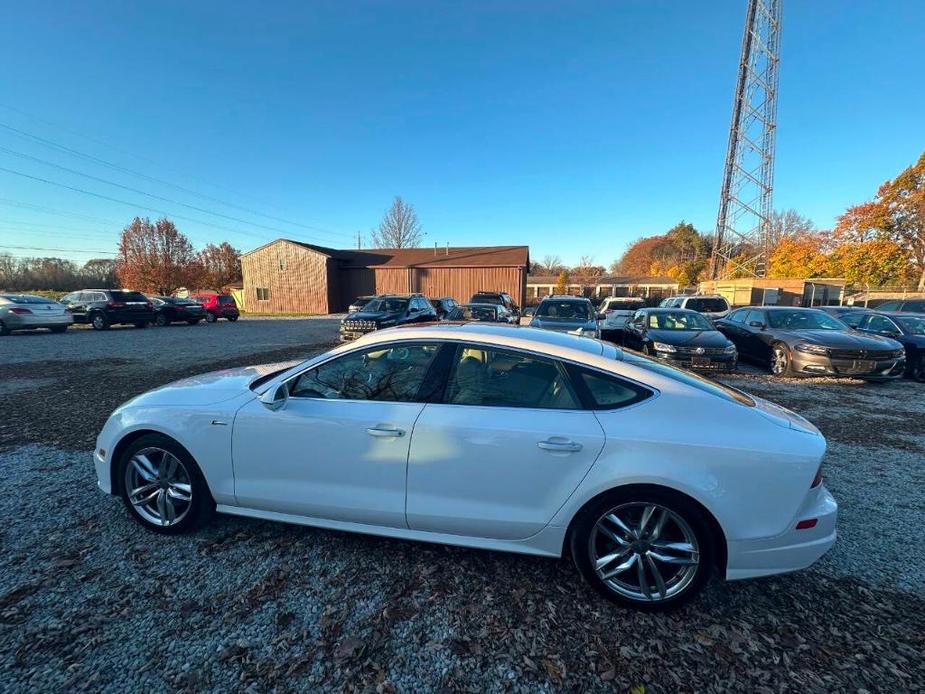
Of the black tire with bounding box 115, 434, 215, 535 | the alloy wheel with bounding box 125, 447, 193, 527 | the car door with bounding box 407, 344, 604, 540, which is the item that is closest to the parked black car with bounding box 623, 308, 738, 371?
the car door with bounding box 407, 344, 604, 540

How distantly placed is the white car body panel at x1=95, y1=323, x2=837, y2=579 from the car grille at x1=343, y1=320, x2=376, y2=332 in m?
9.87

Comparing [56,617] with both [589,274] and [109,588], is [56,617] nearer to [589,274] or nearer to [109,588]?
[109,588]

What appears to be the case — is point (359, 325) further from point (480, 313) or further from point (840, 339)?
point (840, 339)

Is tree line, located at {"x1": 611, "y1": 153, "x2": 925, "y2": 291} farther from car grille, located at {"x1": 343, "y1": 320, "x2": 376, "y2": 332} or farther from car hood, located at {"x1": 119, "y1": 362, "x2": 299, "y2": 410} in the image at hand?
car hood, located at {"x1": 119, "y1": 362, "x2": 299, "y2": 410}

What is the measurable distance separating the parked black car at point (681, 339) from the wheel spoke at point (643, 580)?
5804 mm

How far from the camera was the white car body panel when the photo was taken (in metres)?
1.99

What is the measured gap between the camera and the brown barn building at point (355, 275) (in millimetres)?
30984

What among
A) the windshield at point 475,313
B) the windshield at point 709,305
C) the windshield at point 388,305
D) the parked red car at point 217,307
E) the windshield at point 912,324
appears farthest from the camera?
the parked red car at point 217,307

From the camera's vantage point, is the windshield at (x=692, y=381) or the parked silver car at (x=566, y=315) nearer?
the windshield at (x=692, y=381)

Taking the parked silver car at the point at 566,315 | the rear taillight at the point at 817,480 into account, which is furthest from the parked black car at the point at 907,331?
the rear taillight at the point at 817,480

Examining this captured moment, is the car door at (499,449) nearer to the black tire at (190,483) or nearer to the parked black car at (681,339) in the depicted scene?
the black tire at (190,483)

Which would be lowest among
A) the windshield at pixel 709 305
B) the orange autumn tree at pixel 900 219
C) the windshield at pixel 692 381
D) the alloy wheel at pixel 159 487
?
the alloy wheel at pixel 159 487

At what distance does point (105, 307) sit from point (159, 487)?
823 inches

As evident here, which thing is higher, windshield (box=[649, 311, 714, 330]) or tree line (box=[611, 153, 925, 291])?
tree line (box=[611, 153, 925, 291])
